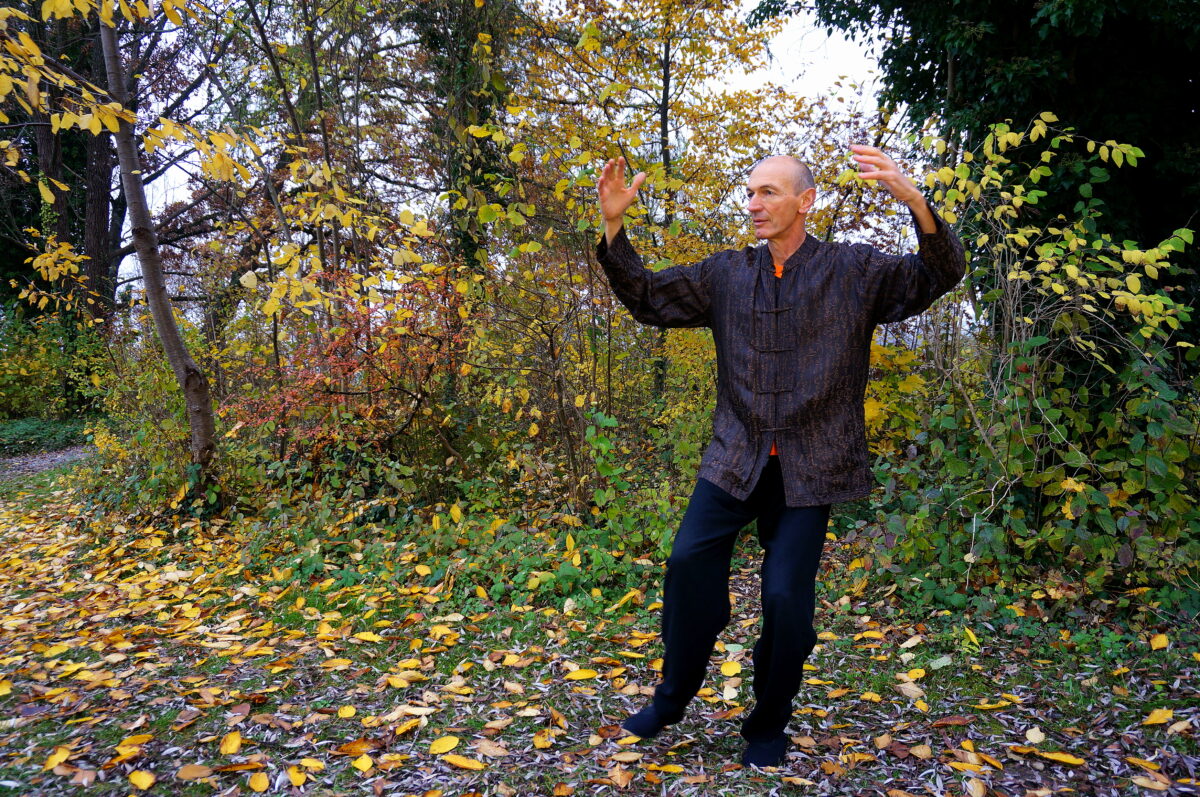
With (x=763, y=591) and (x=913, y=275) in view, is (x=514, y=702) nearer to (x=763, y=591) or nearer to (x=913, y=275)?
(x=763, y=591)

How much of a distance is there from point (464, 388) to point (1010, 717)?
406 cm

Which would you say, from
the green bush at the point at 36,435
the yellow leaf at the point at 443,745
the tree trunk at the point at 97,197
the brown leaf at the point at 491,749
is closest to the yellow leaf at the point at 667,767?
the brown leaf at the point at 491,749

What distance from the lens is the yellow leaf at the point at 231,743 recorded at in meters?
2.54

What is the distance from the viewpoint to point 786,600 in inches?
88.7

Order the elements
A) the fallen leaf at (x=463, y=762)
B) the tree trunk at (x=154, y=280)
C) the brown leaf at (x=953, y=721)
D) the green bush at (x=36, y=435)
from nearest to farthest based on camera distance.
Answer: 1. the fallen leaf at (x=463, y=762)
2. the brown leaf at (x=953, y=721)
3. the tree trunk at (x=154, y=280)
4. the green bush at (x=36, y=435)

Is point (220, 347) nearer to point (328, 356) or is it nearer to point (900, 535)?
point (328, 356)

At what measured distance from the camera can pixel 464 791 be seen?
93.7 inches

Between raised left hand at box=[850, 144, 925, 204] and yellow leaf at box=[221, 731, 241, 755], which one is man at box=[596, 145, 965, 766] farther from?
yellow leaf at box=[221, 731, 241, 755]

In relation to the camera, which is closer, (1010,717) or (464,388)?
(1010,717)

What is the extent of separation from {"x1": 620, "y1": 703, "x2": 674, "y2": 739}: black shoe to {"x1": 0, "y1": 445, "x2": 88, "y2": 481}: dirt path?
367 inches

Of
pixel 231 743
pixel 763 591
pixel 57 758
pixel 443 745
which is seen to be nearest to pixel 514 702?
pixel 443 745

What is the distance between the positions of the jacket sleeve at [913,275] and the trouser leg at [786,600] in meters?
0.63

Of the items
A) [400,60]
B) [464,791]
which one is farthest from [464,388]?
[400,60]

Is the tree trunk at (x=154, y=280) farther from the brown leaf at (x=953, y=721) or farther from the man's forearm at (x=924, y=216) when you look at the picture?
the brown leaf at (x=953, y=721)
